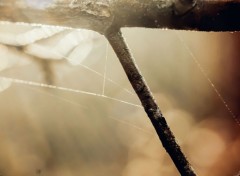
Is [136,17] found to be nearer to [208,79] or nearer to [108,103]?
[208,79]

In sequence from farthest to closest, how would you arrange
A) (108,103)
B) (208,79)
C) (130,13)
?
1. (108,103)
2. (208,79)
3. (130,13)

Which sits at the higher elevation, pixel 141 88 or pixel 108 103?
pixel 108 103

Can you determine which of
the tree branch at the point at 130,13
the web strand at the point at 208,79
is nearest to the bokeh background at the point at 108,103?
the web strand at the point at 208,79

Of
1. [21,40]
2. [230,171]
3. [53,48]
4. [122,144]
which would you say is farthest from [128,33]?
[230,171]

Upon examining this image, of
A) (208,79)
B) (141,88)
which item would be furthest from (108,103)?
(141,88)

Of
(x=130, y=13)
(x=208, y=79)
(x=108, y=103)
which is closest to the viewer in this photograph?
(x=130, y=13)

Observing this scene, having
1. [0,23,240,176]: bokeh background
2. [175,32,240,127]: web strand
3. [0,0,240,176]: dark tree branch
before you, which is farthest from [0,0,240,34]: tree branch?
[175,32,240,127]: web strand

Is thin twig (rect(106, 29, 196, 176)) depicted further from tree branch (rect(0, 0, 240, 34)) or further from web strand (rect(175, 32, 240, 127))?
web strand (rect(175, 32, 240, 127))
